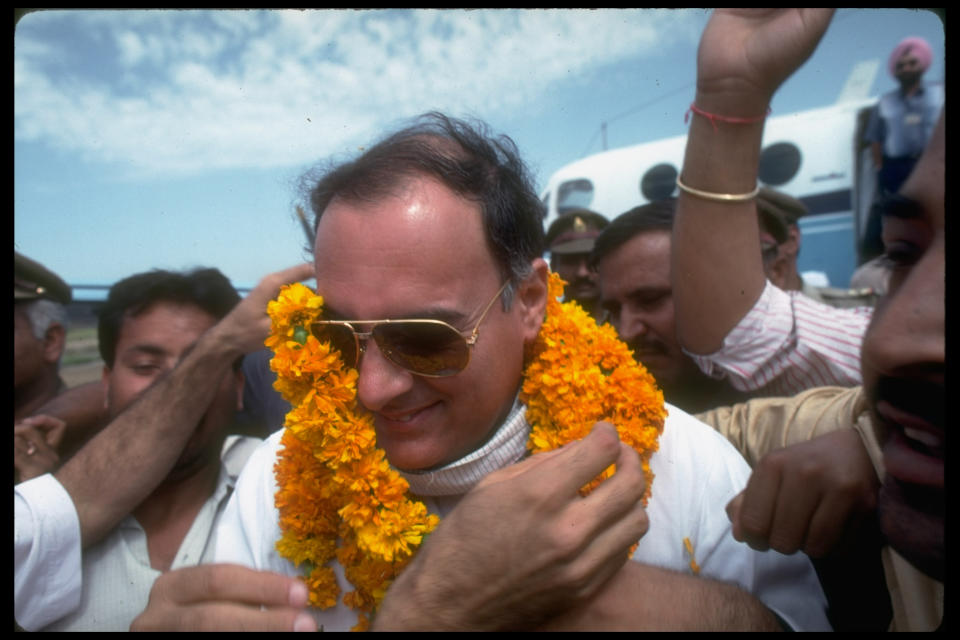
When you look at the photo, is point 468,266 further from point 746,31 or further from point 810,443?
point 810,443

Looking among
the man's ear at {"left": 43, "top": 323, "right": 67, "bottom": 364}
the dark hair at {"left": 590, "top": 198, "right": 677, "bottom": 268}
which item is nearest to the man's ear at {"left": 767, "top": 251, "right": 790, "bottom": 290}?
the dark hair at {"left": 590, "top": 198, "right": 677, "bottom": 268}

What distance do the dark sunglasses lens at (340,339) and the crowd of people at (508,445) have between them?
0.01 m

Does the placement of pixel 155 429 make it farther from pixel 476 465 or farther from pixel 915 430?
pixel 915 430

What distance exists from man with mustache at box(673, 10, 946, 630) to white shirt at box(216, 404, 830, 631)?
190 millimetres

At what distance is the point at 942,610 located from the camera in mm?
1122

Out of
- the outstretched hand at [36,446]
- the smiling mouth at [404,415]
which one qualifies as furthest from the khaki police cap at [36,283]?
the smiling mouth at [404,415]

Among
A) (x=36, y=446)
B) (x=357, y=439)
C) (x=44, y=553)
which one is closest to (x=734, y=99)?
(x=357, y=439)

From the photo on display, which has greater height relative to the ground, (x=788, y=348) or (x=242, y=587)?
(x=788, y=348)

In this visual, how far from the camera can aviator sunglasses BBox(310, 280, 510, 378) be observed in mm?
1459

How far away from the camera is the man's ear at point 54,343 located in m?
2.81

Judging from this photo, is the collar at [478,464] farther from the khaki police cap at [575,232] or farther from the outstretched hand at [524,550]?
the khaki police cap at [575,232]

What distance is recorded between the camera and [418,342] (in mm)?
1476

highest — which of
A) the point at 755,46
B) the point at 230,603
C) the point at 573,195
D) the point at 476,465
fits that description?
the point at 573,195

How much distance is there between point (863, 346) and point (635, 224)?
1800 millimetres
